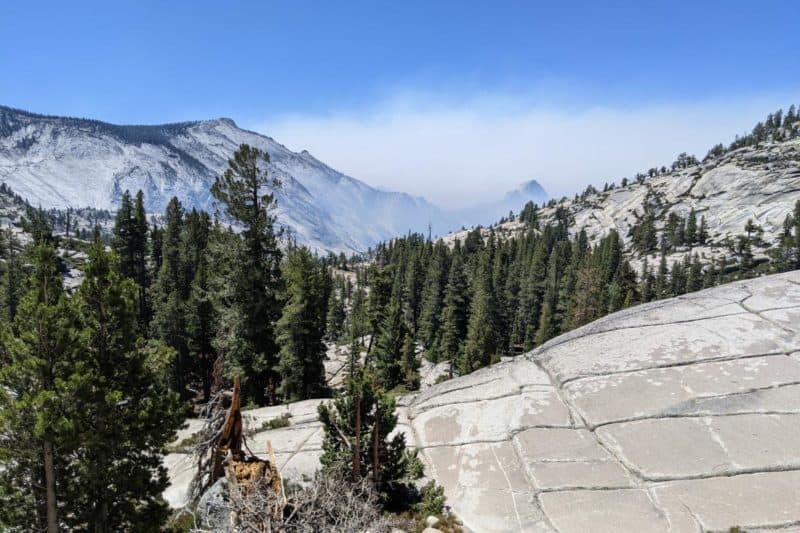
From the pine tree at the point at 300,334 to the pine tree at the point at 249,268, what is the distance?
5.83 feet

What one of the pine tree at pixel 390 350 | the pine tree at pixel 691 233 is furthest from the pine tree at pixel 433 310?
the pine tree at pixel 691 233

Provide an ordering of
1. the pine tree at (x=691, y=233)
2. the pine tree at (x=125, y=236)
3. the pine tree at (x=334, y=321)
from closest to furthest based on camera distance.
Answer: the pine tree at (x=125, y=236) → the pine tree at (x=334, y=321) → the pine tree at (x=691, y=233)

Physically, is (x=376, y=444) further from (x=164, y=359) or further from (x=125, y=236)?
(x=125, y=236)

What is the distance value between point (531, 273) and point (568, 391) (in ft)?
246

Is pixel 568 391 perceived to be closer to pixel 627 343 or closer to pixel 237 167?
pixel 627 343

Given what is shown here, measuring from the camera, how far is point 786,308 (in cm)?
1686

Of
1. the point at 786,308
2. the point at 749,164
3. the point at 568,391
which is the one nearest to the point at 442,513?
the point at 568,391

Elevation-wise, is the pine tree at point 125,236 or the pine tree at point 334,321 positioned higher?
the pine tree at point 125,236

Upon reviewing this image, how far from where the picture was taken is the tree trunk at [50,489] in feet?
36.8

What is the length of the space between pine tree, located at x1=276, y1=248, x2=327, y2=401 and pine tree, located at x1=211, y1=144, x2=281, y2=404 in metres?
1.78

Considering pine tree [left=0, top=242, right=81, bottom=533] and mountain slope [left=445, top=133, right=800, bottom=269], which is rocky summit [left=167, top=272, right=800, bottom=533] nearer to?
pine tree [left=0, top=242, right=81, bottom=533]

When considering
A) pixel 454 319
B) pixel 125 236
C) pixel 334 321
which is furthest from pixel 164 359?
pixel 334 321

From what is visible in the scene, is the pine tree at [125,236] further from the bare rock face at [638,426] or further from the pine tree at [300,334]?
the bare rock face at [638,426]

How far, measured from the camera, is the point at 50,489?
11336mm
